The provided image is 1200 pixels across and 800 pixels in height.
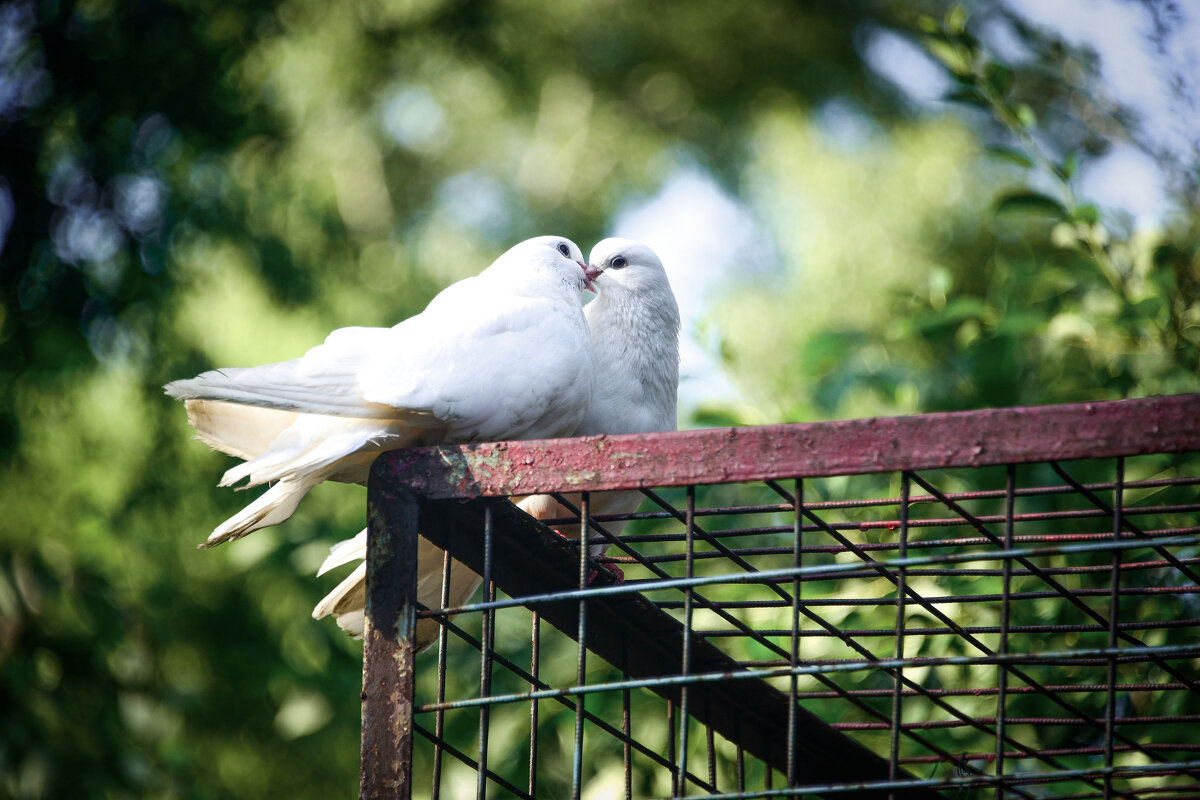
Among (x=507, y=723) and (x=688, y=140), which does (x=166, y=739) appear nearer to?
(x=507, y=723)

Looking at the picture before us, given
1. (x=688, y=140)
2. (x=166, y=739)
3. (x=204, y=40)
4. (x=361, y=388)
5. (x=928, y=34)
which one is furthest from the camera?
(x=688, y=140)

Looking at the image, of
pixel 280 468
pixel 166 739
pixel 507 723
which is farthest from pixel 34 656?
pixel 280 468

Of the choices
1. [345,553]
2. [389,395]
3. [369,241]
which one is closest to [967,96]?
[389,395]

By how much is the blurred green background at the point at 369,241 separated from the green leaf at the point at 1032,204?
11mm

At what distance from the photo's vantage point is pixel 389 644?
4.41ft

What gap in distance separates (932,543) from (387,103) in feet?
17.5

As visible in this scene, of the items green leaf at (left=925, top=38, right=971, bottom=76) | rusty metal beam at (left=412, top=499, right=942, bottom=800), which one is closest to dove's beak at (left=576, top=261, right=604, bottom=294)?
rusty metal beam at (left=412, top=499, right=942, bottom=800)

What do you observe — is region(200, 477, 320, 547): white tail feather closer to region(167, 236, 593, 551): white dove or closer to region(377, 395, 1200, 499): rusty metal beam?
region(167, 236, 593, 551): white dove

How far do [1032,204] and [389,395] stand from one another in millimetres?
1420

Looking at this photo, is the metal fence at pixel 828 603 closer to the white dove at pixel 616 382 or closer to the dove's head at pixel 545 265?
the white dove at pixel 616 382

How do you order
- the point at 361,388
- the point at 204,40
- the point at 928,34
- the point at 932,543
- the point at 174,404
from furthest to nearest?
1. the point at 174,404
2. the point at 204,40
3. the point at 928,34
4. the point at 361,388
5. the point at 932,543

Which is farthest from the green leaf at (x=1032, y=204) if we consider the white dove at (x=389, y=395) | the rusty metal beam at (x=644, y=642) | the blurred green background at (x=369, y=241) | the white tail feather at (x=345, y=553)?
the white tail feather at (x=345, y=553)

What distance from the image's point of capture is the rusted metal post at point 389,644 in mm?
1302

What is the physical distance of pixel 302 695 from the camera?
325 cm
